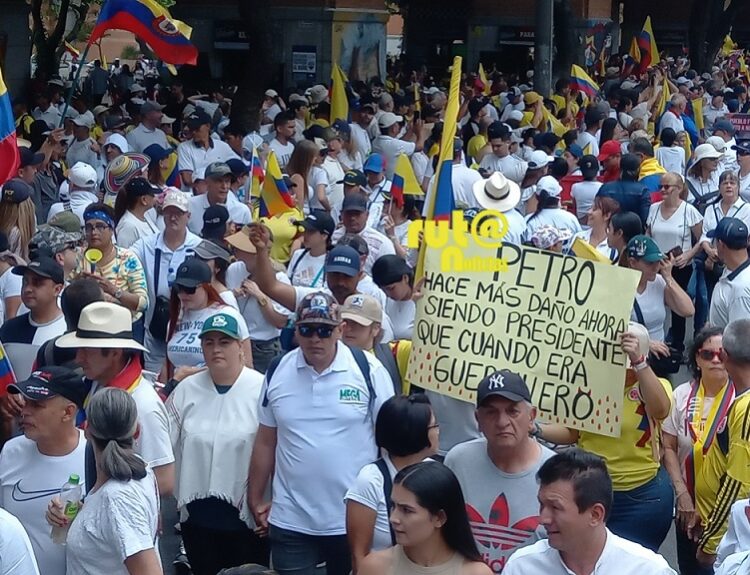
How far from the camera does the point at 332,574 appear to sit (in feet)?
18.1

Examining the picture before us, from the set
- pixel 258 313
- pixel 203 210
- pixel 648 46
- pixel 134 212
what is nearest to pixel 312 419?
pixel 258 313

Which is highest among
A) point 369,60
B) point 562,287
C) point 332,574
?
point 369,60

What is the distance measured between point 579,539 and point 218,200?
6.47 m

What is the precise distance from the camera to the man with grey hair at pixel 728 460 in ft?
16.4

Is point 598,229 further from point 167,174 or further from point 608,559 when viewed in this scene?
point 608,559

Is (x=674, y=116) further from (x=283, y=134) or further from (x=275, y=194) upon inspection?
(x=275, y=194)

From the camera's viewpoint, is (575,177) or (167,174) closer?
(167,174)

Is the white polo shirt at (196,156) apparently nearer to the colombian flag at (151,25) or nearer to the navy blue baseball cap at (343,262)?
the colombian flag at (151,25)

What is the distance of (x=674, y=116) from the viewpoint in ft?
60.1

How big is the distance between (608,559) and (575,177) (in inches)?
374

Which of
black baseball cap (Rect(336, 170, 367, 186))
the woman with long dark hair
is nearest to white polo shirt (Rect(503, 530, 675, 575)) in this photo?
the woman with long dark hair

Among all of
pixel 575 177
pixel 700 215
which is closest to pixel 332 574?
pixel 700 215

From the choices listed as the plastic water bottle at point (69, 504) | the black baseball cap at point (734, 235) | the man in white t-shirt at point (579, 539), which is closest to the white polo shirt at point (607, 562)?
the man in white t-shirt at point (579, 539)

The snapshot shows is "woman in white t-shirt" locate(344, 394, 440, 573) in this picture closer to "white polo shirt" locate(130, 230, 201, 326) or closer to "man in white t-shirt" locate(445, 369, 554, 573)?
"man in white t-shirt" locate(445, 369, 554, 573)
